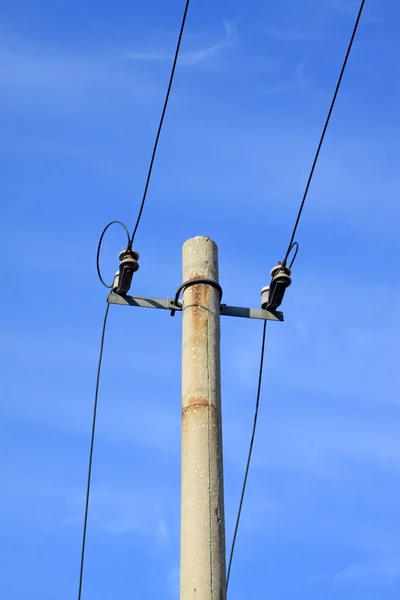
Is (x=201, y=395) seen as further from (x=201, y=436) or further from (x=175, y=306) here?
(x=175, y=306)

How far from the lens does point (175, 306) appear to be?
639 cm

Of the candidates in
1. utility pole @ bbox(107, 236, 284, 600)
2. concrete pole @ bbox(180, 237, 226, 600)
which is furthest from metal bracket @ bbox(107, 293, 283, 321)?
concrete pole @ bbox(180, 237, 226, 600)

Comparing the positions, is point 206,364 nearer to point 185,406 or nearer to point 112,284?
point 185,406

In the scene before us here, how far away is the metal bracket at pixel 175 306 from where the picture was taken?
6441mm

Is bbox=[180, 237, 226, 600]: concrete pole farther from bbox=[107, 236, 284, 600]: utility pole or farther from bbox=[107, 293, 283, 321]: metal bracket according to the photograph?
bbox=[107, 293, 283, 321]: metal bracket

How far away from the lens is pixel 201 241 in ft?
20.5

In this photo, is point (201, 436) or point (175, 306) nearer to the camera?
point (201, 436)

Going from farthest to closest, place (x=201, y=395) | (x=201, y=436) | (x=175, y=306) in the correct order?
(x=175, y=306) → (x=201, y=395) → (x=201, y=436)

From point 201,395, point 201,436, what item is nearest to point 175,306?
point 201,395

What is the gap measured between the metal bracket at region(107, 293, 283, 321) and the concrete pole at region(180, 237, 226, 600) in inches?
13.3

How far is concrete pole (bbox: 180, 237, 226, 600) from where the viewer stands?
16.4ft

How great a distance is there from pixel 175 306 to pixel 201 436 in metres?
1.28

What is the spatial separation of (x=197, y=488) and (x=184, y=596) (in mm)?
591

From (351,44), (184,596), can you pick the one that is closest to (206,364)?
(184,596)
